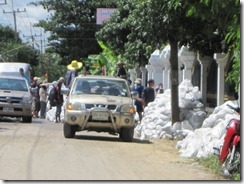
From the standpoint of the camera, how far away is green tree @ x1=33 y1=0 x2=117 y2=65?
182ft

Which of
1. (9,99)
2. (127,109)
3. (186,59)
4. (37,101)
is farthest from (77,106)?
(37,101)

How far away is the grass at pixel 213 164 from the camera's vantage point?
11957mm

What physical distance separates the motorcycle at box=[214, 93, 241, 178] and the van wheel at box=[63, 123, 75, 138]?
6498 millimetres

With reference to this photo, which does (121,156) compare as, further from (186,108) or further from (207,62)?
(207,62)

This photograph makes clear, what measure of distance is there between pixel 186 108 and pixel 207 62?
9.71ft

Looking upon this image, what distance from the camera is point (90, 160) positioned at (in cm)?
1310

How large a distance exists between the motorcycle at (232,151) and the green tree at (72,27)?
4263 centimetres

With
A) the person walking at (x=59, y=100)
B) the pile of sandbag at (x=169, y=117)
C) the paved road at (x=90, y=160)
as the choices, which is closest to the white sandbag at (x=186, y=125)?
the pile of sandbag at (x=169, y=117)

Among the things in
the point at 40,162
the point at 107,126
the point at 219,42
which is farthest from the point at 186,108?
the point at 40,162

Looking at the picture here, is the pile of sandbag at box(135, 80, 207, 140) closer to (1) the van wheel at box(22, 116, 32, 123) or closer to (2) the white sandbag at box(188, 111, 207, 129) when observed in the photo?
(2) the white sandbag at box(188, 111, 207, 129)

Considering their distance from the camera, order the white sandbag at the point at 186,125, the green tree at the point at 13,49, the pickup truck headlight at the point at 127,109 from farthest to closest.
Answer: the green tree at the point at 13,49
the white sandbag at the point at 186,125
the pickup truck headlight at the point at 127,109

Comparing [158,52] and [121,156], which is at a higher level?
[158,52]

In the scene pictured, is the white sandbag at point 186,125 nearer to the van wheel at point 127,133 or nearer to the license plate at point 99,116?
the van wheel at point 127,133

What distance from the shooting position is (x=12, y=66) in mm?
35250
